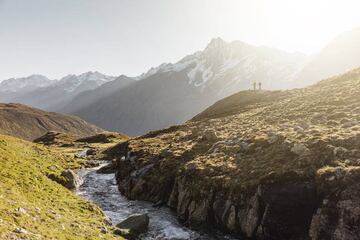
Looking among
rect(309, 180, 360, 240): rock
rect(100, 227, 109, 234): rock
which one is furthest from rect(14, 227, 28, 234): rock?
rect(309, 180, 360, 240): rock

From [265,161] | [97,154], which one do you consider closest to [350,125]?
[265,161]

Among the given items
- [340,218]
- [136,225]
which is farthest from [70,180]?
[340,218]

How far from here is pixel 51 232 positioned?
29.1m

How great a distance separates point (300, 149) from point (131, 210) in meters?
22.2

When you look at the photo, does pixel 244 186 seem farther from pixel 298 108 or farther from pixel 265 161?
pixel 298 108

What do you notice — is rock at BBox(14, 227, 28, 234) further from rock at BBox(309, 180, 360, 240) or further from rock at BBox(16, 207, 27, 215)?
rock at BBox(309, 180, 360, 240)

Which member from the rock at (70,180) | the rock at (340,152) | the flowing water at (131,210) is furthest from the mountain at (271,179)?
the rock at (70,180)

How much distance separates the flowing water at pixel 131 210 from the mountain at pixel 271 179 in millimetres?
1333

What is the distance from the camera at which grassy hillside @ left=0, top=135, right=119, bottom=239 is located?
28188mm

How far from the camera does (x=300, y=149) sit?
141 ft

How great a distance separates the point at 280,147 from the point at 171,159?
61.6 feet

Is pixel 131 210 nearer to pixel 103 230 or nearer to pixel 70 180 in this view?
pixel 103 230

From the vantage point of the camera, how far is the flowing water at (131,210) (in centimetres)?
3872

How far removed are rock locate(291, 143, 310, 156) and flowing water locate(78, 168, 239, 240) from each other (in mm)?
12501
